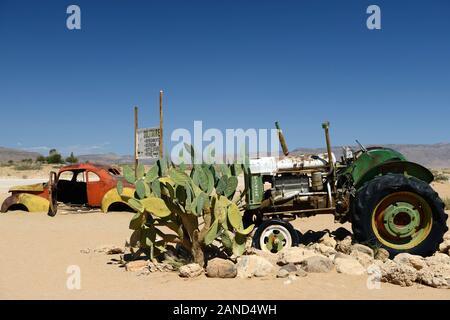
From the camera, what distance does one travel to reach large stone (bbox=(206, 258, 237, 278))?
19.1ft

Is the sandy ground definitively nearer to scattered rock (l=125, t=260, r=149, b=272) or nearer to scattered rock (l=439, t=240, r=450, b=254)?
scattered rock (l=125, t=260, r=149, b=272)

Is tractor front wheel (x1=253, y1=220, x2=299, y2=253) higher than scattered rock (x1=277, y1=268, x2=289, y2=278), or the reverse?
tractor front wheel (x1=253, y1=220, x2=299, y2=253)

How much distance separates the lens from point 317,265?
237 inches

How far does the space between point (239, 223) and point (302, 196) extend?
5.16ft

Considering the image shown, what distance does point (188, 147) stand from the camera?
645 cm

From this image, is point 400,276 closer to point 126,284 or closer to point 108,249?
point 126,284

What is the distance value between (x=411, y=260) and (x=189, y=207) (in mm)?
3035

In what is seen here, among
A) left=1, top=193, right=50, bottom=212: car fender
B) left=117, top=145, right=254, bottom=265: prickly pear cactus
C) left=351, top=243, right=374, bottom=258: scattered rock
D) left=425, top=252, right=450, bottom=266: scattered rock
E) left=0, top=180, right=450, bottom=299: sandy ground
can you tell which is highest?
left=117, top=145, right=254, bottom=265: prickly pear cactus

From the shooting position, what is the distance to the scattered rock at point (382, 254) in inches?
259

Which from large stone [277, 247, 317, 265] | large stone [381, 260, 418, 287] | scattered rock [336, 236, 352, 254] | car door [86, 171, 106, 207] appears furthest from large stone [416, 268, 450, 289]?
car door [86, 171, 106, 207]

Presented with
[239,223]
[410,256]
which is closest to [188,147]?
[239,223]

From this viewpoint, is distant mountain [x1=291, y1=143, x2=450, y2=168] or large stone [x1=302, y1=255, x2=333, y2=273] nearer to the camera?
large stone [x1=302, y1=255, x2=333, y2=273]

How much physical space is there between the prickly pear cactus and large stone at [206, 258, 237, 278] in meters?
0.37
